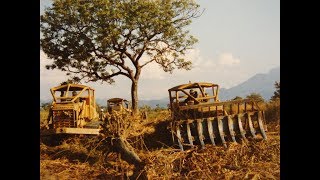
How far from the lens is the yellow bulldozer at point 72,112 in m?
12.6

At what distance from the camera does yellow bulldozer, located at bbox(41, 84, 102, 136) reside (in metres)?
12.6

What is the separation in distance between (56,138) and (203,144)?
5.67 metres

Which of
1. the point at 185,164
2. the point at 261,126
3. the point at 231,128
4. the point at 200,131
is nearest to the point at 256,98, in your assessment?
the point at 261,126

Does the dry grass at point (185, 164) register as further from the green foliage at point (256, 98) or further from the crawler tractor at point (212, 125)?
the green foliage at point (256, 98)

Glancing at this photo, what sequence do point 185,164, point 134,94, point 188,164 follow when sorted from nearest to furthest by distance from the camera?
point 188,164 → point 185,164 → point 134,94

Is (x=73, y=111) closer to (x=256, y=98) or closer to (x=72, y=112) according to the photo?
(x=72, y=112)

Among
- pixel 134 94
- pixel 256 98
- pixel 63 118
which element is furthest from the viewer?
pixel 134 94

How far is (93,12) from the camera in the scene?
2022 centimetres

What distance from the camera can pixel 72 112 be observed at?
44.4 feet

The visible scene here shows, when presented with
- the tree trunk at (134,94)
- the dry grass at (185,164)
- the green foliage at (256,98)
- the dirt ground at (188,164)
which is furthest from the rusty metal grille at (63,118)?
the tree trunk at (134,94)
